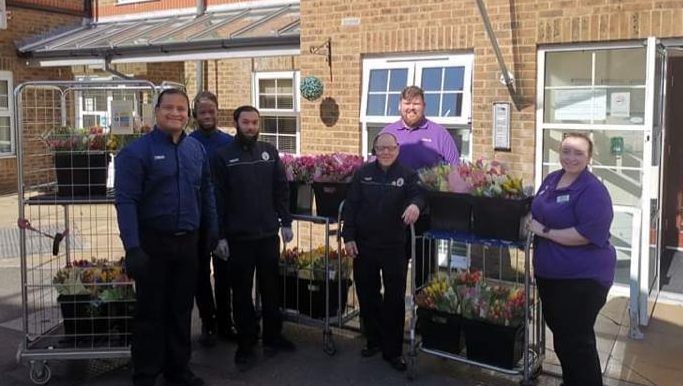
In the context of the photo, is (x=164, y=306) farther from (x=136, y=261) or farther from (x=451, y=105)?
(x=451, y=105)

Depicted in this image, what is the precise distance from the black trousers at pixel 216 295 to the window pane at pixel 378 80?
11.1 ft

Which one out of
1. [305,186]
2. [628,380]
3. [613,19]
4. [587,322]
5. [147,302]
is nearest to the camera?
[587,322]

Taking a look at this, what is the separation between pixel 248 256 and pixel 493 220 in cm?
175

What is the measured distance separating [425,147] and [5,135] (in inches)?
459

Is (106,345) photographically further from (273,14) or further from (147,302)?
(273,14)

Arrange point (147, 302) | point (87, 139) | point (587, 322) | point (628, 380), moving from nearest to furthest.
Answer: point (587, 322) < point (147, 302) < point (628, 380) < point (87, 139)

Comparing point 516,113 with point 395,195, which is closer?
point 395,195

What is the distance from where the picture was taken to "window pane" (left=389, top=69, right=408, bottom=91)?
7715mm

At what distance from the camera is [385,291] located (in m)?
4.92

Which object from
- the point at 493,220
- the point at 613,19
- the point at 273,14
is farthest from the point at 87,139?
the point at 273,14

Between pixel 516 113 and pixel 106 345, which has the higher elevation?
pixel 516 113

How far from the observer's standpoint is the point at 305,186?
5.47m

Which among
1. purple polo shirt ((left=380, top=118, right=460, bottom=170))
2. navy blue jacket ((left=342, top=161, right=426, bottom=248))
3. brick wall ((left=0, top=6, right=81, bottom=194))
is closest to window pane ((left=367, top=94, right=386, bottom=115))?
purple polo shirt ((left=380, top=118, right=460, bottom=170))

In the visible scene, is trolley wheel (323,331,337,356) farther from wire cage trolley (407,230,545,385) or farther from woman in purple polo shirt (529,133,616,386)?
woman in purple polo shirt (529,133,616,386)
